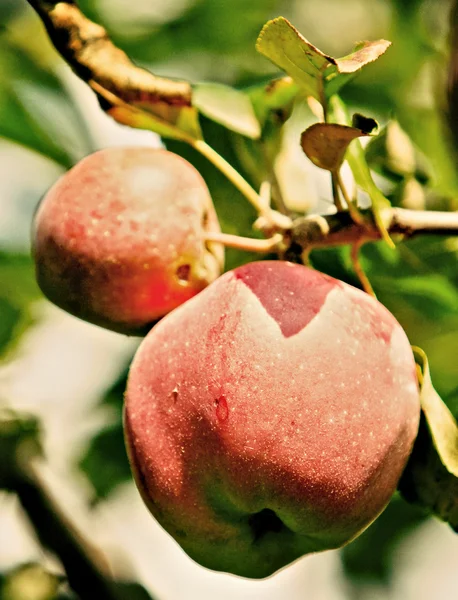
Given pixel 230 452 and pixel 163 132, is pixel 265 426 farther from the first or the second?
pixel 163 132

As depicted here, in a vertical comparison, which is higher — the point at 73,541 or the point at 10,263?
the point at 10,263

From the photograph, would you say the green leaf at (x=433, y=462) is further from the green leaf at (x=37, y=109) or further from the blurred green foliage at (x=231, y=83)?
the green leaf at (x=37, y=109)

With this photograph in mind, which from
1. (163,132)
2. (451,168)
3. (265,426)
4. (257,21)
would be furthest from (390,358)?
(257,21)

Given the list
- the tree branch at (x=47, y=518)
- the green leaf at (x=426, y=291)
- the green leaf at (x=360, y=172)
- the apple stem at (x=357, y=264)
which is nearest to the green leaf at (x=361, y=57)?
the green leaf at (x=360, y=172)

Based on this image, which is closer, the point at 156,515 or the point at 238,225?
the point at 156,515

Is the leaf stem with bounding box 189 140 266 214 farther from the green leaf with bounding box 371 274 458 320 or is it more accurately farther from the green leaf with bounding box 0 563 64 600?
the green leaf with bounding box 0 563 64 600

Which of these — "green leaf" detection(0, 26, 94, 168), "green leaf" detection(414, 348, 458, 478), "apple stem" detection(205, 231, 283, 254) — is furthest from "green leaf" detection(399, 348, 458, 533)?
"green leaf" detection(0, 26, 94, 168)

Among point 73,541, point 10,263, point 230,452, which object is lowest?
point 73,541
